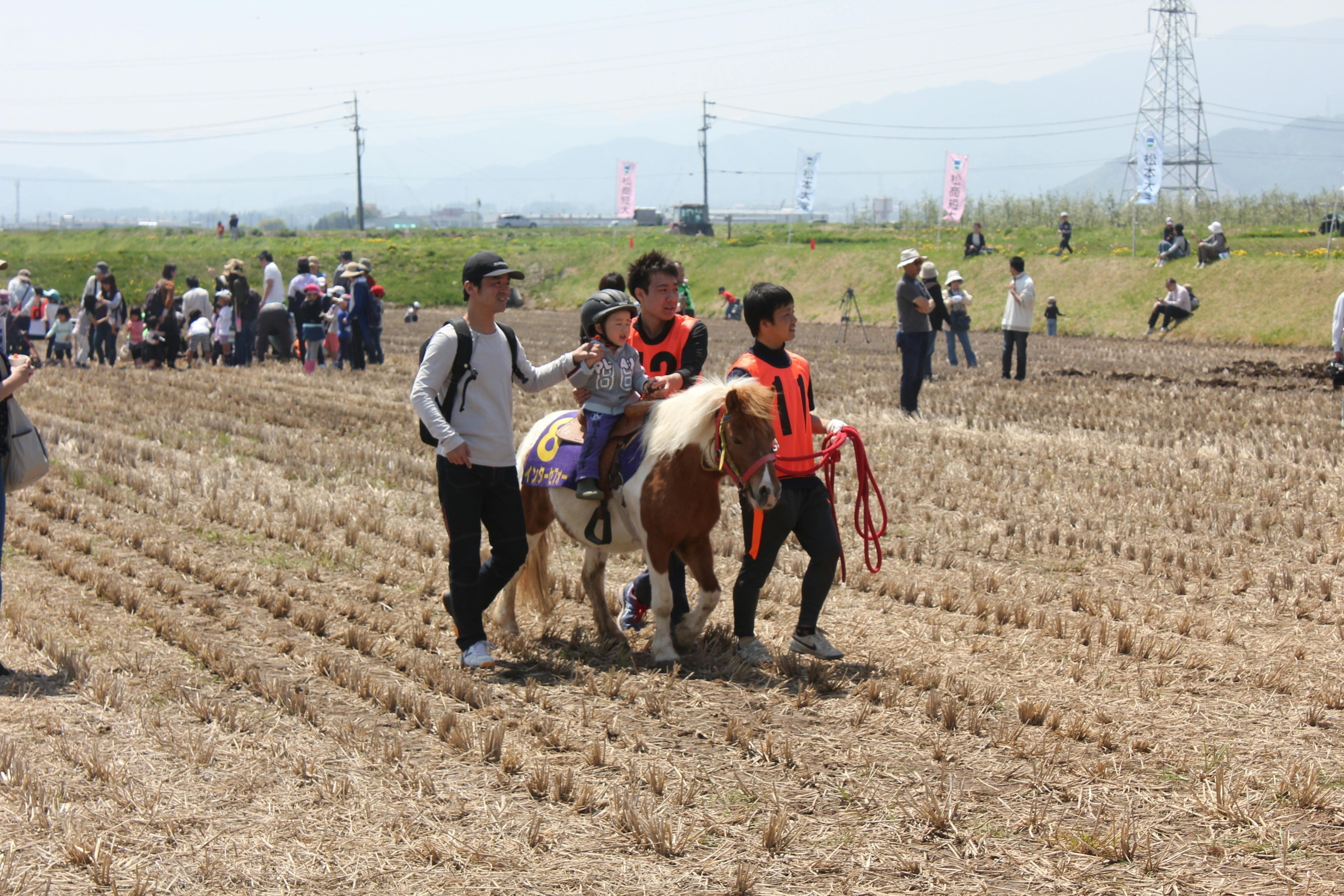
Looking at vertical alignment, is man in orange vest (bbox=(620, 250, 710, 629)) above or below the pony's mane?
above

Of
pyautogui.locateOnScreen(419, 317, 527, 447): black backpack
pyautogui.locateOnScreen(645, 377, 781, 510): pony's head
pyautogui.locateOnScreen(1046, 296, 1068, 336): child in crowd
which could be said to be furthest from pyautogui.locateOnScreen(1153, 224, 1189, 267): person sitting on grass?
pyautogui.locateOnScreen(419, 317, 527, 447): black backpack

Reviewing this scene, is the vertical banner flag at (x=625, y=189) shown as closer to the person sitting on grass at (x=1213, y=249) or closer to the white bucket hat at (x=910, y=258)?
the person sitting on grass at (x=1213, y=249)

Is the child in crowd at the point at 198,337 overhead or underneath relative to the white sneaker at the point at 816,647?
overhead

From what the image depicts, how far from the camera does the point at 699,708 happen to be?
5207 millimetres

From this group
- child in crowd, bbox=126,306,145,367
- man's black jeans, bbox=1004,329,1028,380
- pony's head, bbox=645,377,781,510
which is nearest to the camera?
pony's head, bbox=645,377,781,510

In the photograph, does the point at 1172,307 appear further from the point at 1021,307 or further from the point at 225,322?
the point at 225,322

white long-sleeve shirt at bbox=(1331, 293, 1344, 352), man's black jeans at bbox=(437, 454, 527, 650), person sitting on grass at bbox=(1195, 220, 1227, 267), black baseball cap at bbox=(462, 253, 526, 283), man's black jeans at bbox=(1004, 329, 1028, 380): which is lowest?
man's black jeans at bbox=(437, 454, 527, 650)

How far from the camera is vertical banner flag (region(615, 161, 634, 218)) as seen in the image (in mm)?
54406

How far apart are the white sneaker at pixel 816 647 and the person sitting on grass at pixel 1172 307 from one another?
25155mm

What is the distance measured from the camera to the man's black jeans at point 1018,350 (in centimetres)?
1716

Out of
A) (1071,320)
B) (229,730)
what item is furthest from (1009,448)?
(1071,320)

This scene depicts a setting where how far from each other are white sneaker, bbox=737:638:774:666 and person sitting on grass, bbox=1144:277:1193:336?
83.0ft

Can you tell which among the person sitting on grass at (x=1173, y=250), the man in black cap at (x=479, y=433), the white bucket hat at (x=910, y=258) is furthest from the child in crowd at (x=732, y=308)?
the man in black cap at (x=479, y=433)

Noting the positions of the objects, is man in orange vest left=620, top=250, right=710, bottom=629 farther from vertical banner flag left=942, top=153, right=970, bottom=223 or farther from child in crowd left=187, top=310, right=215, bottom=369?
vertical banner flag left=942, top=153, right=970, bottom=223
